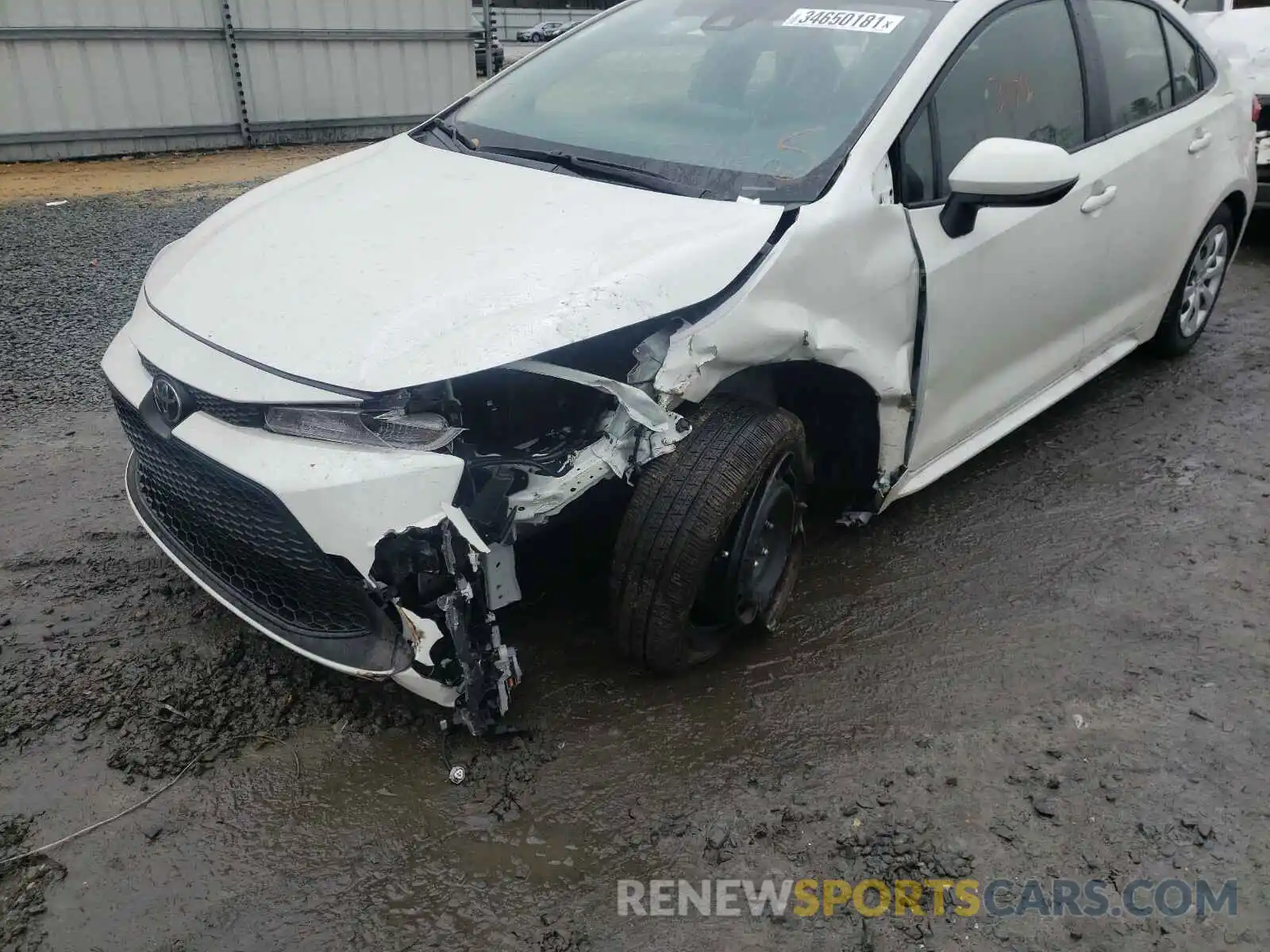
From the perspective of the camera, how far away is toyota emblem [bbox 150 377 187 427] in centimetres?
223

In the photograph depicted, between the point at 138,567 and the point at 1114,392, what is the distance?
406 centimetres

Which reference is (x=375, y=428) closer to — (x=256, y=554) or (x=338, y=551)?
(x=338, y=551)

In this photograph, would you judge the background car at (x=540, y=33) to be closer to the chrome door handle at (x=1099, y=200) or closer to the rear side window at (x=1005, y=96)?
the rear side window at (x=1005, y=96)

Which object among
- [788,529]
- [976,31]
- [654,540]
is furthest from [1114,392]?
[654,540]

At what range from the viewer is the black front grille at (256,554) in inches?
81.7

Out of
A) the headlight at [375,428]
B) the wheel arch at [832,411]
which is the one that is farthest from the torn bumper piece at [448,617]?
the wheel arch at [832,411]

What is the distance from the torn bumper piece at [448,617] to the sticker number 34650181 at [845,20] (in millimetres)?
1999

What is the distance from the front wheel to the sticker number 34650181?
6.99 feet

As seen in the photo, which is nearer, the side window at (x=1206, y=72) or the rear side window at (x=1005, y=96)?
the rear side window at (x=1005, y=96)

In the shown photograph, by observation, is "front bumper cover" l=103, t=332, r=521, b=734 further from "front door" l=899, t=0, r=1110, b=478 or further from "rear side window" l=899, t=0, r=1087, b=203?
"rear side window" l=899, t=0, r=1087, b=203

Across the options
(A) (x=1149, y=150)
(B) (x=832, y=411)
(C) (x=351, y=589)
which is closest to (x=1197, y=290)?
(A) (x=1149, y=150)

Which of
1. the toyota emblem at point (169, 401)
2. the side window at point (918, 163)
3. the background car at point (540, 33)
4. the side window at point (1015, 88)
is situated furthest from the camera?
the background car at point (540, 33)

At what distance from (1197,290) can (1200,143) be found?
2.72ft

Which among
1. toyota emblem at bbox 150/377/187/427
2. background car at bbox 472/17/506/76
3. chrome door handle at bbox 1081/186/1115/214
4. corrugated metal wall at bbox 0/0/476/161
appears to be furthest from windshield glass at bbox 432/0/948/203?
background car at bbox 472/17/506/76
